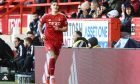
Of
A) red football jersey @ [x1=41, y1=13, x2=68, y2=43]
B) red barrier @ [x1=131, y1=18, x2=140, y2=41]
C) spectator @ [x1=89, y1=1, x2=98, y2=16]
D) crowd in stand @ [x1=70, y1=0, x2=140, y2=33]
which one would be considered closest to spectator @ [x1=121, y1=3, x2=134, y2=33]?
crowd in stand @ [x1=70, y1=0, x2=140, y2=33]

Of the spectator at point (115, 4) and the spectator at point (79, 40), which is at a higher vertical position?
the spectator at point (115, 4)

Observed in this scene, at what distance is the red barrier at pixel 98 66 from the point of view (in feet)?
43.3

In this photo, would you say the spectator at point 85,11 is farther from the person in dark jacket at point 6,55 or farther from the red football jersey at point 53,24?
the red football jersey at point 53,24

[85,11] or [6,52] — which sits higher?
[85,11]

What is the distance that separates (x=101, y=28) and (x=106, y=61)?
3345 millimetres

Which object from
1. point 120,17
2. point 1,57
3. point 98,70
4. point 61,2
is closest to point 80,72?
point 98,70

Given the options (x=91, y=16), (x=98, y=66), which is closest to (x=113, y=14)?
(x=91, y=16)

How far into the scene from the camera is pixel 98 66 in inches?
557

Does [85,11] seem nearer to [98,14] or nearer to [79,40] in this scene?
[98,14]

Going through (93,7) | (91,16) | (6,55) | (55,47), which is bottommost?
(6,55)

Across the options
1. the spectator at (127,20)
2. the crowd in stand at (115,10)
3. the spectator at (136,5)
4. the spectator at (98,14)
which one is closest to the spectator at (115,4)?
the crowd in stand at (115,10)

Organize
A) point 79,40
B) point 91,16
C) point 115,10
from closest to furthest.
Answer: point 79,40 < point 115,10 < point 91,16

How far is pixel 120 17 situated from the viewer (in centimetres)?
1823

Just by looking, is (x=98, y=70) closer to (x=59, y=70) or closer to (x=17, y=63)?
(x=59, y=70)
